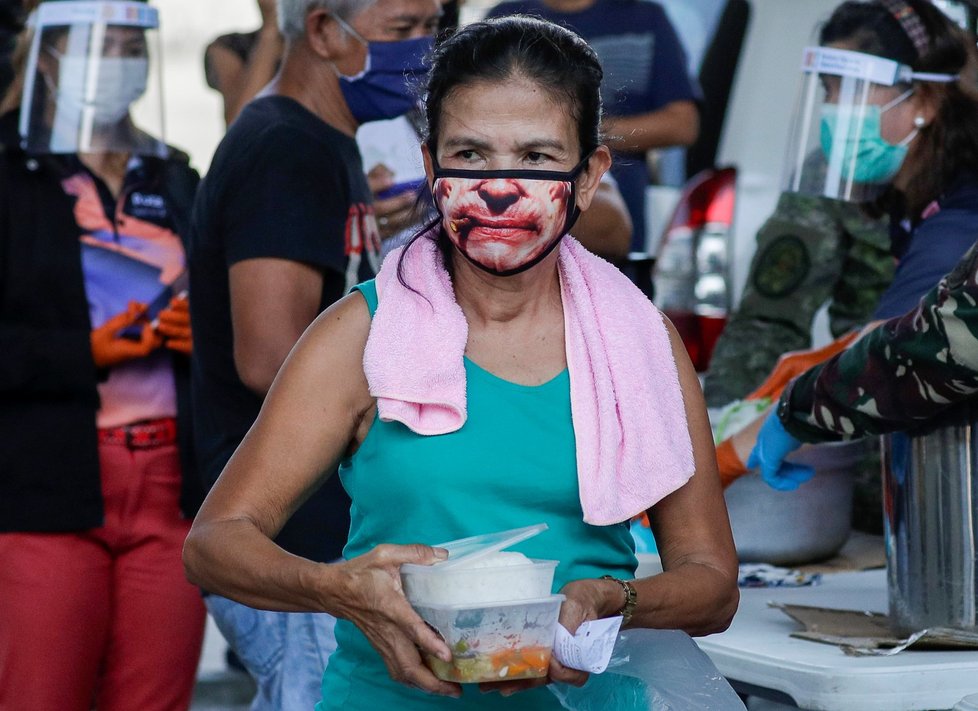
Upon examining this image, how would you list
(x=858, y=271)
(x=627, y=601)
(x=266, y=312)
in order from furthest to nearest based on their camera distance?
(x=858, y=271), (x=266, y=312), (x=627, y=601)

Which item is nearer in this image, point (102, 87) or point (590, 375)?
point (590, 375)

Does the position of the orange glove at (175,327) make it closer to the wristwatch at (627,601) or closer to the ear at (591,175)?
the ear at (591,175)

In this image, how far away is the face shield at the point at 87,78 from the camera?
3369 mm

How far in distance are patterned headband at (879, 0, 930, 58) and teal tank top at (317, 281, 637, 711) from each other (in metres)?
1.45

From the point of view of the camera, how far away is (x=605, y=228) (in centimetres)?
350

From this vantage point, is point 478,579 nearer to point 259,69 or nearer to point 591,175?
point 591,175

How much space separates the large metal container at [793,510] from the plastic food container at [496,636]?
1.32m

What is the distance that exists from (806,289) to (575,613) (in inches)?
90.5

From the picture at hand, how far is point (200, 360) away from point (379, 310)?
92 centimetres

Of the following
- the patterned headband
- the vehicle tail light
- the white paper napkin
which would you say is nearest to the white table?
the white paper napkin

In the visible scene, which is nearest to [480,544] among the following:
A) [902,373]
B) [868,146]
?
[902,373]

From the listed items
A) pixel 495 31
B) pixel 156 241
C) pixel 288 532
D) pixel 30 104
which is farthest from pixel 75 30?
pixel 495 31

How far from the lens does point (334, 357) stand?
201 centimetres

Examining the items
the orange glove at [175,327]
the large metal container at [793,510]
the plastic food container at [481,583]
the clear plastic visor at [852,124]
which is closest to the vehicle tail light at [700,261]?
the clear plastic visor at [852,124]
